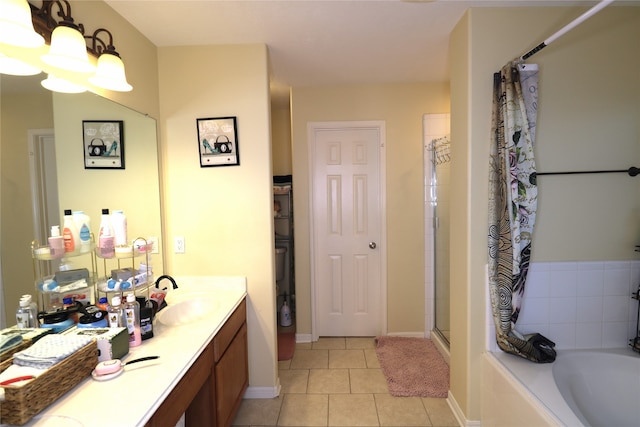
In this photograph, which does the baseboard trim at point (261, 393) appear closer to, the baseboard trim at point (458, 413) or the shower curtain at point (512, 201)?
the baseboard trim at point (458, 413)

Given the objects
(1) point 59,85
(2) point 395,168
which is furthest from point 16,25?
(2) point 395,168

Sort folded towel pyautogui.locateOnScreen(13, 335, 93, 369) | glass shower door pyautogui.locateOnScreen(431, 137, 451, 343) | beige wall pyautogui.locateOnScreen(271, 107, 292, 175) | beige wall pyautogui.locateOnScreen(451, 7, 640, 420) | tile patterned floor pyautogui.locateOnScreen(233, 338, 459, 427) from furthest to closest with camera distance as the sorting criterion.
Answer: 1. beige wall pyautogui.locateOnScreen(271, 107, 292, 175)
2. glass shower door pyautogui.locateOnScreen(431, 137, 451, 343)
3. tile patterned floor pyautogui.locateOnScreen(233, 338, 459, 427)
4. beige wall pyautogui.locateOnScreen(451, 7, 640, 420)
5. folded towel pyautogui.locateOnScreen(13, 335, 93, 369)

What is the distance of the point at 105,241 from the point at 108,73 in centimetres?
80

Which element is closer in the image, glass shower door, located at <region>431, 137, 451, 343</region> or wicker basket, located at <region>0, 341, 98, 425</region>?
wicker basket, located at <region>0, 341, 98, 425</region>

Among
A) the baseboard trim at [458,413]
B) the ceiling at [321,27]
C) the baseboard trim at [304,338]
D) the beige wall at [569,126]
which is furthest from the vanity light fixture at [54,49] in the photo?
the baseboard trim at [458,413]

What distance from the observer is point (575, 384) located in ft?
5.66

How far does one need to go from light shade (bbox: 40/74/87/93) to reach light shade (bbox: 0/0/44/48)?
8.8 inches

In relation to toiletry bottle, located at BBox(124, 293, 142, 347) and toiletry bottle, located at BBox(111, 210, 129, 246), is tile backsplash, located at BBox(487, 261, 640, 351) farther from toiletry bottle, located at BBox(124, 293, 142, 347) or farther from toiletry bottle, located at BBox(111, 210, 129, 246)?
toiletry bottle, located at BBox(111, 210, 129, 246)

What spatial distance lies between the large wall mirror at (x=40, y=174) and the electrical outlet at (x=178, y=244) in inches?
16.9

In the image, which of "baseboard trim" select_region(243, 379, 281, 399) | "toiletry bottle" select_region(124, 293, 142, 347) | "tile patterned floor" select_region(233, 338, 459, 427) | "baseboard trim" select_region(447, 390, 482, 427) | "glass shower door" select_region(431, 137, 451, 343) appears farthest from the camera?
"glass shower door" select_region(431, 137, 451, 343)

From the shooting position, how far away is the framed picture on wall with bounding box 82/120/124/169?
1562mm

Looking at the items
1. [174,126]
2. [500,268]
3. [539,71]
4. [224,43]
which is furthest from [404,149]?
[174,126]

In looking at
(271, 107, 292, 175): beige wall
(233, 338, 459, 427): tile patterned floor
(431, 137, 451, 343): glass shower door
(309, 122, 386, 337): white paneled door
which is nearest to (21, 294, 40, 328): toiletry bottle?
(233, 338, 459, 427): tile patterned floor

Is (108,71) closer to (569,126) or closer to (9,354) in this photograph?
(9,354)
